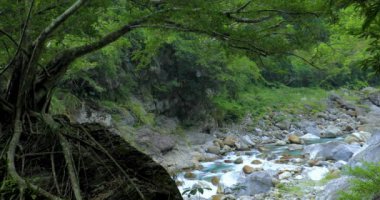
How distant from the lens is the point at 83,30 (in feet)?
14.0

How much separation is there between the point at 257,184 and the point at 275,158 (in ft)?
12.5

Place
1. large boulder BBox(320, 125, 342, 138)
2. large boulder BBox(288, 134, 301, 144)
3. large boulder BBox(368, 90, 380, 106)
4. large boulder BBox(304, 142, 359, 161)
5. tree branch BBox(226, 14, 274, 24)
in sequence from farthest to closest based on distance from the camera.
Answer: large boulder BBox(368, 90, 380, 106)
large boulder BBox(320, 125, 342, 138)
large boulder BBox(288, 134, 301, 144)
large boulder BBox(304, 142, 359, 161)
tree branch BBox(226, 14, 274, 24)

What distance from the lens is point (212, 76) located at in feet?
53.5

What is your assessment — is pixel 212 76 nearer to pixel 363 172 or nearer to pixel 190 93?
pixel 190 93

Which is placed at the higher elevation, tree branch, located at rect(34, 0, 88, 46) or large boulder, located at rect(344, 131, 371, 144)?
tree branch, located at rect(34, 0, 88, 46)

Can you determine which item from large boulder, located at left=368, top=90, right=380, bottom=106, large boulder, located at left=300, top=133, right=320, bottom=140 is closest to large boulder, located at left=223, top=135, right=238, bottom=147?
large boulder, located at left=300, top=133, right=320, bottom=140

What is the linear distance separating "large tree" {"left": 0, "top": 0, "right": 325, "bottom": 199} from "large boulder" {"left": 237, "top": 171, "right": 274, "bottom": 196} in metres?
5.49

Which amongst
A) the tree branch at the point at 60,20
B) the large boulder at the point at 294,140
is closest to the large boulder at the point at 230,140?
the large boulder at the point at 294,140

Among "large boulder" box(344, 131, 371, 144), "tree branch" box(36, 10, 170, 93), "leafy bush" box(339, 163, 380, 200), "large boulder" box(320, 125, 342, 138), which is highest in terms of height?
"tree branch" box(36, 10, 170, 93)

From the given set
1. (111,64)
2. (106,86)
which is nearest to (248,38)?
(111,64)

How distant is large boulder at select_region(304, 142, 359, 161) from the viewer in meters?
11.8

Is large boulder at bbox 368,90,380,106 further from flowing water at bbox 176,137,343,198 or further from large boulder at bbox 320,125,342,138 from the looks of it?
flowing water at bbox 176,137,343,198

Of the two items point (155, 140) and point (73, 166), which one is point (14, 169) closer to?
point (73, 166)

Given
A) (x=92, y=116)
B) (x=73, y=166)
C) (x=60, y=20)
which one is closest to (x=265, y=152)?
(x=92, y=116)
